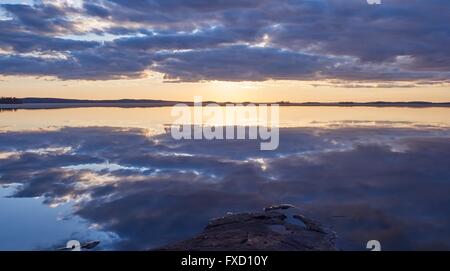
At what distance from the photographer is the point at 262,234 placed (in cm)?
781

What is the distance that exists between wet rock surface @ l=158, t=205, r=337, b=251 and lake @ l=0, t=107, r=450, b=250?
387mm

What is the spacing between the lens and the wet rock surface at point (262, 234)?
7.25 meters

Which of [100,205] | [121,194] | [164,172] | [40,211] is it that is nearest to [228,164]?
[164,172]

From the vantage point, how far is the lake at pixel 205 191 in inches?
344

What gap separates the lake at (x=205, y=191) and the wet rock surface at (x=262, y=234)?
0.39 meters

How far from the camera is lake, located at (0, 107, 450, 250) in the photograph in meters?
8.74

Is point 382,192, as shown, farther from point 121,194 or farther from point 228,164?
point 121,194

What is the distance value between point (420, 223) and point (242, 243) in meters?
4.51

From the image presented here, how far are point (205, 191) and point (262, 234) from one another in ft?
15.4

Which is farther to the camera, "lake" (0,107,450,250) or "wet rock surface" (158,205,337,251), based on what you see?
"lake" (0,107,450,250)

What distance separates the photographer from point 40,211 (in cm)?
1026

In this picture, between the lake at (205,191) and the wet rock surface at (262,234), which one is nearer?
the wet rock surface at (262,234)

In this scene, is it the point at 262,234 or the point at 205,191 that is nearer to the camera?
the point at 262,234

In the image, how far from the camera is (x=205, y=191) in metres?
12.3
